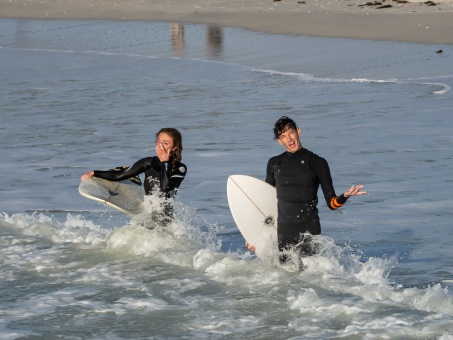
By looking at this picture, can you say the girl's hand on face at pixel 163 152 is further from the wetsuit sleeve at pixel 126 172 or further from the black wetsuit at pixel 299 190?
the black wetsuit at pixel 299 190

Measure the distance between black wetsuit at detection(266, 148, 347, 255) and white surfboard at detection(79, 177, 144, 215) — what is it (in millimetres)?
1915

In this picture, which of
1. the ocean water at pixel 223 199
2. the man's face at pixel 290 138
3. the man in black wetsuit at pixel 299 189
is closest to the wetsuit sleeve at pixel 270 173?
the man in black wetsuit at pixel 299 189

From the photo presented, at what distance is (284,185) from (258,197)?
1.81 feet

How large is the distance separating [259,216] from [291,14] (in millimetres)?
25718

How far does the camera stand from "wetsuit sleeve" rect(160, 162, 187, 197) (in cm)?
991

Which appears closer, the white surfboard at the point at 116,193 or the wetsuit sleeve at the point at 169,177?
the wetsuit sleeve at the point at 169,177

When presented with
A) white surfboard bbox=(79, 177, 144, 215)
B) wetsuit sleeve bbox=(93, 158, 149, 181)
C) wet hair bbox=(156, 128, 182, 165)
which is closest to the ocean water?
white surfboard bbox=(79, 177, 144, 215)

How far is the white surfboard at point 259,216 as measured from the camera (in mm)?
9508

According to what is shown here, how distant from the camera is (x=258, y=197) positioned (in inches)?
377

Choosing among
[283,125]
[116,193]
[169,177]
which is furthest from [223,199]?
[283,125]

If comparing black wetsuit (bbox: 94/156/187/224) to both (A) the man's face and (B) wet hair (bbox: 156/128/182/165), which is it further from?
(A) the man's face

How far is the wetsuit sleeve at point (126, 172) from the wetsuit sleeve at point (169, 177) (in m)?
0.23

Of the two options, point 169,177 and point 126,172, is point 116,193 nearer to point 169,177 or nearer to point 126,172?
point 126,172

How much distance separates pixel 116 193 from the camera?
10.9 metres
